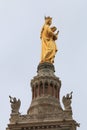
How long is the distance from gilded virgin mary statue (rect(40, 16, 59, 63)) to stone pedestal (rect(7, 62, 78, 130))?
1.35 m

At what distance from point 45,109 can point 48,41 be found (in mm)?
11712

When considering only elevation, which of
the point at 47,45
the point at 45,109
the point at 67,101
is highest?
the point at 47,45

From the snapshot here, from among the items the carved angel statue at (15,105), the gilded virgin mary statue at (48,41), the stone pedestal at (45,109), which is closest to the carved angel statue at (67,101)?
the stone pedestal at (45,109)

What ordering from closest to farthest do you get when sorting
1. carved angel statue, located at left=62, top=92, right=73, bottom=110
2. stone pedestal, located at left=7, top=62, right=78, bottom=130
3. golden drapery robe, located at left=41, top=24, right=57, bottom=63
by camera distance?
stone pedestal, located at left=7, top=62, right=78, bottom=130 < carved angel statue, located at left=62, top=92, right=73, bottom=110 < golden drapery robe, located at left=41, top=24, right=57, bottom=63

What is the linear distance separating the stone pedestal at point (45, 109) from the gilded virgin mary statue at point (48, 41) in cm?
135

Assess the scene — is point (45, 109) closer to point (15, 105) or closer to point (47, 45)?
point (15, 105)

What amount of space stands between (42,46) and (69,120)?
1430 centimetres

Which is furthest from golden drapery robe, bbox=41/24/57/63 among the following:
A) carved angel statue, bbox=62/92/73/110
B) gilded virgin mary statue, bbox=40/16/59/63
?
carved angel statue, bbox=62/92/73/110

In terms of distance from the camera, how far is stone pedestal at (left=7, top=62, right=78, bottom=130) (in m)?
65.9

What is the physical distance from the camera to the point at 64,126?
65.7 meters

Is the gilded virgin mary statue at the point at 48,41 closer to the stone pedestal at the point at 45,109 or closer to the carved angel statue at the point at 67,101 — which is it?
the stone pedestal at the point at 45,109

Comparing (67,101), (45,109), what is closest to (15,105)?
(45,109)

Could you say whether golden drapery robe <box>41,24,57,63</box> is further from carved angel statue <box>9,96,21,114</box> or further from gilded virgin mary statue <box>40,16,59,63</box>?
carved angel statue <box>9,96,21,114</box>

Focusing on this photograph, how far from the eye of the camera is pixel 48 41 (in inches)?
3022
